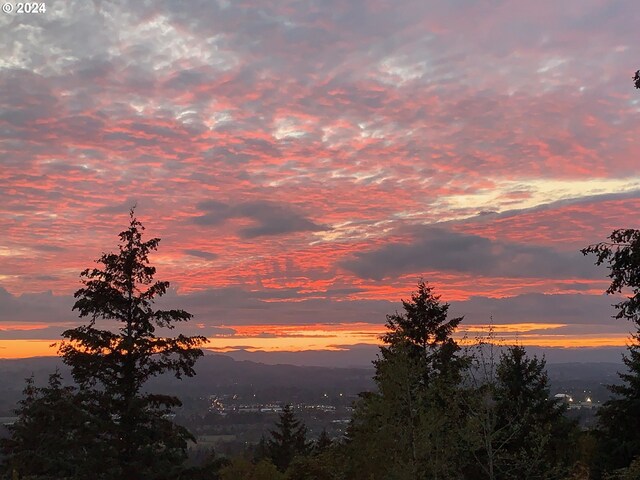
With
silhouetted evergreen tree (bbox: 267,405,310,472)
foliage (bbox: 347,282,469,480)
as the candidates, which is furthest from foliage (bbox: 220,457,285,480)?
foliage (bbox: 347,282,469,480)

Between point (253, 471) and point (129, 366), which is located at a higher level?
point (129, 366)

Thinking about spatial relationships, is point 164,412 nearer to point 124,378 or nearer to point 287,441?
point 124,378

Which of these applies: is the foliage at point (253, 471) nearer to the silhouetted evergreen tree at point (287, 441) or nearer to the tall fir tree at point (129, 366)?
the silhouetted evergreen tree at point (287, 441)

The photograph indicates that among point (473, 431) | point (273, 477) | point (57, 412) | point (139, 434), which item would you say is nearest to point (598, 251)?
point (473, 431)

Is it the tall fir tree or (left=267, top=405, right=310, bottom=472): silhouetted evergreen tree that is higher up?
the tall fir tree

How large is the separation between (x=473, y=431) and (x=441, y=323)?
12.4 m

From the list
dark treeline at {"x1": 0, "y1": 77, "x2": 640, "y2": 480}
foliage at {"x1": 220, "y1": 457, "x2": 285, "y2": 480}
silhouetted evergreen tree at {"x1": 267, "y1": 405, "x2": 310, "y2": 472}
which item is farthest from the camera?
silhouetted evergreen tree at {"x1": 267, "y1": 405, "x2": 310, "y2": 472}

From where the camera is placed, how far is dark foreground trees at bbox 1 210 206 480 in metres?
19.4

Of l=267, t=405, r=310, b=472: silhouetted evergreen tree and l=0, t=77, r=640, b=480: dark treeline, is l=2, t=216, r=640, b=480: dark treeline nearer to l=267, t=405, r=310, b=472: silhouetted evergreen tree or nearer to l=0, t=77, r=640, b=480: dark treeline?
l=0, t=77, r=640, b=480: dark treeline

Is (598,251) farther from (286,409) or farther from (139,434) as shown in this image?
(286,409)

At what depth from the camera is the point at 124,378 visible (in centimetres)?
2059

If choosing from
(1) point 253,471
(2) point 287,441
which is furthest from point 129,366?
(2) point 287,441

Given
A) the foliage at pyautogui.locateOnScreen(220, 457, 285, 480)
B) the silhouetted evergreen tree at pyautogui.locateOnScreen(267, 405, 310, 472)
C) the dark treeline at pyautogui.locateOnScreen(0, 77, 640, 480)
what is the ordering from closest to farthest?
the dark treeline at pyautogui.locateOnScreen(0, 77, 640, 480), the foliage at pyautogui.locateOnScreen(220, 457, 285, 480), the silhouetted evergreen tree at pyautogui.locateOnScreen(267, 405, 310, 472)

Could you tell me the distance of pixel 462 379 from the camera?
20453mm
